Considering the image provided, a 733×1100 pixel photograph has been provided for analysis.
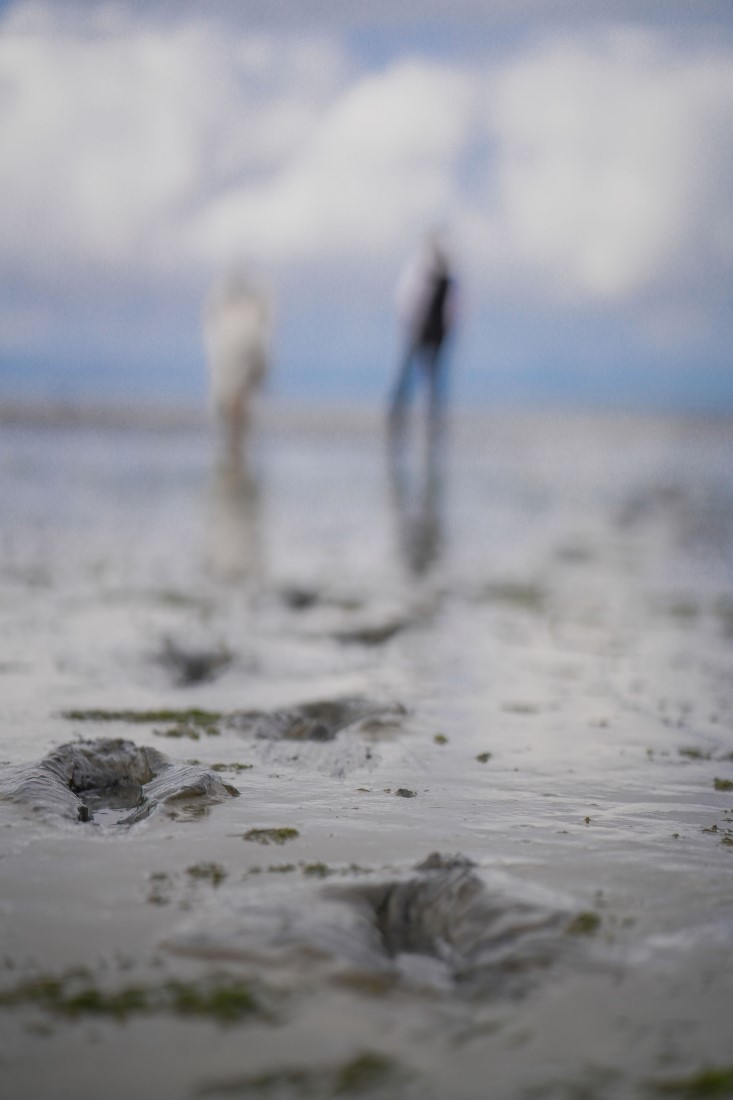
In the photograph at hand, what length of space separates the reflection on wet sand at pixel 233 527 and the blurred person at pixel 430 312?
3373 millimetres

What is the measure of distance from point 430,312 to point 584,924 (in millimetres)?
13229

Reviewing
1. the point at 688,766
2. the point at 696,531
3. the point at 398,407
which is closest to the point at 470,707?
the point at 688,766

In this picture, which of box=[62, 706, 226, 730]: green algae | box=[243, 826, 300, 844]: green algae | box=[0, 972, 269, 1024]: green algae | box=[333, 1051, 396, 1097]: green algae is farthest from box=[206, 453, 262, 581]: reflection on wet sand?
box=[333, 1051, 396, 1097]: green algae

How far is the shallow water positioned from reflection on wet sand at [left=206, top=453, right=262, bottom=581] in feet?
0.32

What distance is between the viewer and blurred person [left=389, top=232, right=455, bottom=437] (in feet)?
47.4

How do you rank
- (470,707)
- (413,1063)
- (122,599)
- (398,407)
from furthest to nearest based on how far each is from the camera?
(398,407) < (122,599) < (470,707) < (413,1063)

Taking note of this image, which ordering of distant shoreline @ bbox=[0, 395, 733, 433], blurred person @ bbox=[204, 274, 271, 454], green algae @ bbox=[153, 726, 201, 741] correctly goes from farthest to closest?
distant shoreline @ bbox=[0, 395, 733, 433] → blurred person @ bbox=[204, 274, 271, 454] → green algae @ bbox=[153, 726, 201, 741]

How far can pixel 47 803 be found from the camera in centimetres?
226

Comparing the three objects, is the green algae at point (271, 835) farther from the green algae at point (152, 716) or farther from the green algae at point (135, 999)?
the green algae at point (152, 716)

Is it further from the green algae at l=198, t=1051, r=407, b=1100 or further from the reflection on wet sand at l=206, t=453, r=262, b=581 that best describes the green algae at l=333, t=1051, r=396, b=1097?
the reflection on wet sand at l=206, t=453, r=262, b=581

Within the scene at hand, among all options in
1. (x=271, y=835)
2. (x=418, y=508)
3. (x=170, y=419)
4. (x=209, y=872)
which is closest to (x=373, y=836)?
(x=271, y=835)

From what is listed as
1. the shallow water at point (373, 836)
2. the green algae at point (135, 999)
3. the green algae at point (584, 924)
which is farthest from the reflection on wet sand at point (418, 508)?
the green algae at point (135, 999)

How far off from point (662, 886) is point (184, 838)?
34.8 inches

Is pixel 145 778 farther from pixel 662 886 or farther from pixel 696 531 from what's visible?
pixel 696 531
